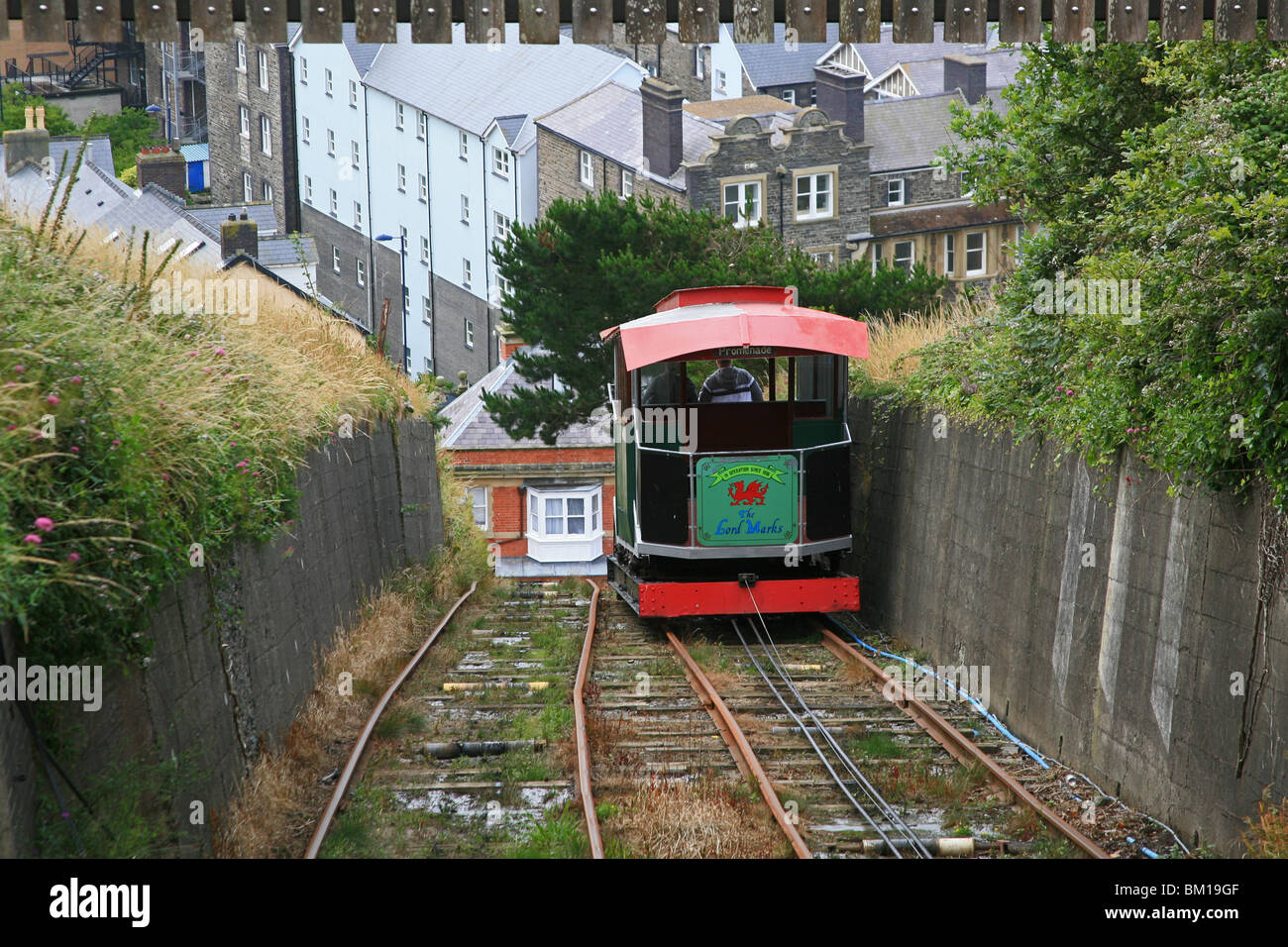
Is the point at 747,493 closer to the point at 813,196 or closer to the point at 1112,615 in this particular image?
the point at 1112,615

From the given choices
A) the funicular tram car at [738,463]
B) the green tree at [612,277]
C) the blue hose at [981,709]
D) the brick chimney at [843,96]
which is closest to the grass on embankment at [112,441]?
the funicular tram car at [738,463]

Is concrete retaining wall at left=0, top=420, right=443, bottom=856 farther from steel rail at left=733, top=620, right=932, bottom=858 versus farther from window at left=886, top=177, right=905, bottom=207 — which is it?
window at left=886, top=177, right=905, bottom=207

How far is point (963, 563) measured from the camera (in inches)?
493

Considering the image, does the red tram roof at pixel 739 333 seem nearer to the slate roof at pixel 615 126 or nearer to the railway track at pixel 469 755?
the railway track at pixel 469 755

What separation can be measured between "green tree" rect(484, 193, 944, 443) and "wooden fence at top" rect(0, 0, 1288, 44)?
21.8 metres

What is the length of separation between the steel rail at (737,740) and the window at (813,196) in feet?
126

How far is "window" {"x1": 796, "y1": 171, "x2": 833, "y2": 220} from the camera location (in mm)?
51162

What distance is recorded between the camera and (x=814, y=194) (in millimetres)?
51594

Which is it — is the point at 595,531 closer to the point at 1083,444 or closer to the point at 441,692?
the point at 441,692

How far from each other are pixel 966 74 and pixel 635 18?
55045 millimetres

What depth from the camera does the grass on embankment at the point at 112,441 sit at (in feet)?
19.3

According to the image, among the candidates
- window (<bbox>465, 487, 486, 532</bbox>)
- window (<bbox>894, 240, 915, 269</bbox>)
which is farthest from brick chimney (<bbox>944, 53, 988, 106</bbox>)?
window (<bbox>465, 487, 486, 532</bbox>)
